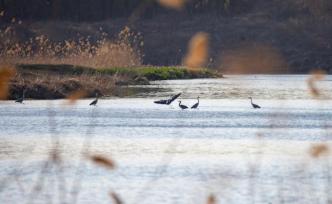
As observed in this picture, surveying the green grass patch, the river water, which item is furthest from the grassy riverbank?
the river water

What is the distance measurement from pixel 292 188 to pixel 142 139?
23.7 ft

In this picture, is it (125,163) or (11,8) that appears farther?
(11,8)

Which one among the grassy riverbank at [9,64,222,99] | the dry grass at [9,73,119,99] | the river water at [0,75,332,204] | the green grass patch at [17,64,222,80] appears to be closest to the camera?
the river water at [0,75,332,204]

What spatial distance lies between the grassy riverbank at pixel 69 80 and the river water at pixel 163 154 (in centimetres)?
385

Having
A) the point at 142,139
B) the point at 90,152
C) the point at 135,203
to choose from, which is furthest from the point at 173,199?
the point at 142,139

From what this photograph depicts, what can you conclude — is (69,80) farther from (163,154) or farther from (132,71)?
(163,154)

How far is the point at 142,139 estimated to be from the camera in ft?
66.9

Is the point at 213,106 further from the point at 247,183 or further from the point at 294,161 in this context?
the point at 247,183

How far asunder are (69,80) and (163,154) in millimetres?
18992

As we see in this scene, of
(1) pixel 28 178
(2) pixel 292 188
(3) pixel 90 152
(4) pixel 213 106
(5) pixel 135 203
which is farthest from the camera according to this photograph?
(4) pixel 213 106

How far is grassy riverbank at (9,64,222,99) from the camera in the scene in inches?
1373

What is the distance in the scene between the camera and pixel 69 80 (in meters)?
36.2

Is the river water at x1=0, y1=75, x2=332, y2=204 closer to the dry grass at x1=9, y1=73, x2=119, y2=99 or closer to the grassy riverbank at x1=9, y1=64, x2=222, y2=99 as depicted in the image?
the dry grass at x1=9, y1=73, x2=119, y2=99

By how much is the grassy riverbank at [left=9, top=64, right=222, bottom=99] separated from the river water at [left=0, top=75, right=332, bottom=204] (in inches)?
151
